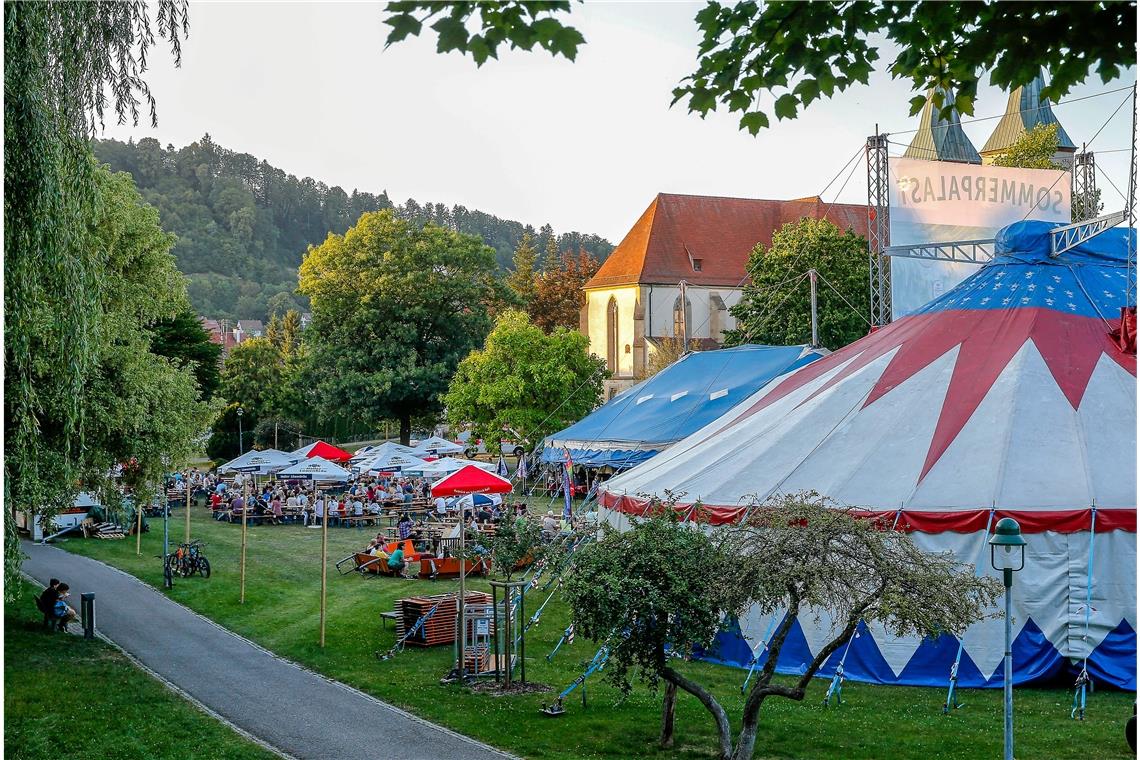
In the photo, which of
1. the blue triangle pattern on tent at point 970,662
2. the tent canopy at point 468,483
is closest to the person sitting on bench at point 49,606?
the tent canopy at point 468,483

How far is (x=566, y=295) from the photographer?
2827 inches

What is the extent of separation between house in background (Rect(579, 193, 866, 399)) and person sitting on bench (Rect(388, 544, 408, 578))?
36.9m

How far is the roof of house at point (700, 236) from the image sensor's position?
58.2 metres

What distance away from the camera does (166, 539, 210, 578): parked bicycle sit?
Result: 20.9 metres

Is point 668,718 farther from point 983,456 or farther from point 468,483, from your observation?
point 468,483

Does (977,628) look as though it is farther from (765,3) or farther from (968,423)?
(765,3)

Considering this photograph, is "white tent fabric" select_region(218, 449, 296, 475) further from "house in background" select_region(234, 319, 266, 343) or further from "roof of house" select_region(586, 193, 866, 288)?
"house in background" select_region(234, 319, 266, 343)

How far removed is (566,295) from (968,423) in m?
58.3

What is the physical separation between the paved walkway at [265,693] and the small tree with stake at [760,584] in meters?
2.01

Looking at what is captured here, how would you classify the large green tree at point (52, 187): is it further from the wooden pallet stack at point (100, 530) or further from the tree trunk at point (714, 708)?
the wooden pallet stack at point (100, 530)

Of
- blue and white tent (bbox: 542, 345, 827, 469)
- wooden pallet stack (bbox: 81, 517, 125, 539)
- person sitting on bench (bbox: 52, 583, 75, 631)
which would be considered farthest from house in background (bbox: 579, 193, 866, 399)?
person sitting on bench (bbox: 52, 583, 75, 631)

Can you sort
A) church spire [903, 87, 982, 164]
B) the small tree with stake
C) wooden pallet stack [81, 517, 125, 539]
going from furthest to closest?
1. church spire [903, 87, 982, 164]
2. wooden pallet stack [81, 517, 125, 539]
3. the small tree with stake

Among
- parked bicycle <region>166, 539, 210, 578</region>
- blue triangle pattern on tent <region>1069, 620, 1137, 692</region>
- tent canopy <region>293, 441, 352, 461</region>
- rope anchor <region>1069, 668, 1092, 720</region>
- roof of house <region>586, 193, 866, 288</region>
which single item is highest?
roof of house <region>586, 193, 866, 288</region>

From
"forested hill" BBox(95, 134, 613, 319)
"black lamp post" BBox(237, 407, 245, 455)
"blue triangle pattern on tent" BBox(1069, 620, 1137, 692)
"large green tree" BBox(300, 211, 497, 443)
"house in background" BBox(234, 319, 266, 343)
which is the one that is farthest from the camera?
"forested hill" BBox(95, 134, 613, 319)
